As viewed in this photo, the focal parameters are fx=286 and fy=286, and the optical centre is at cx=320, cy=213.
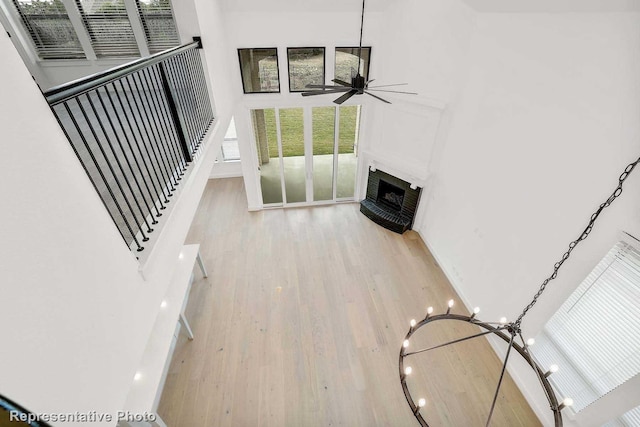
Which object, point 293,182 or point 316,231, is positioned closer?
point 316,231

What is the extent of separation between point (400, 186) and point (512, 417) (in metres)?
3.89

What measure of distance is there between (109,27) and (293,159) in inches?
191

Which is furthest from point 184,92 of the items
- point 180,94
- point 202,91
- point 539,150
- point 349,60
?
point 539,150

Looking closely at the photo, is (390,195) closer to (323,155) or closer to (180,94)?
(323,155)

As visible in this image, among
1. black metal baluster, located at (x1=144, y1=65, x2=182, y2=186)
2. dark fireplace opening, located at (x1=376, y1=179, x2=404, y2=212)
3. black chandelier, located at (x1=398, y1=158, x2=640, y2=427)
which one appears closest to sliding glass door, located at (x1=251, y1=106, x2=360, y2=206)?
dark fireplace opening, located at (x1=376, y1=179, x2=404, y2=212)

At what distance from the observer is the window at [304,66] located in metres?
5.04

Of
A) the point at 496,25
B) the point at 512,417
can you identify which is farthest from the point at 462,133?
the point at 512,417

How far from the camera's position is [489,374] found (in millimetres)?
3777

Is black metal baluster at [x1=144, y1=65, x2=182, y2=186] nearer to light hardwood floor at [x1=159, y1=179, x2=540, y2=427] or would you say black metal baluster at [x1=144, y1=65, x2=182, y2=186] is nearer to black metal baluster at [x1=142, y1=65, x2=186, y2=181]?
black metal baluster at [x1=142, y1=65, x2=186, y2=181]

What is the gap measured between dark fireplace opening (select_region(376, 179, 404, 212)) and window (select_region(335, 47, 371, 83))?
2218 millimetres

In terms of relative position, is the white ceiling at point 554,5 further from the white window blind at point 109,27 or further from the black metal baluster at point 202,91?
the white window blind at point 109,27

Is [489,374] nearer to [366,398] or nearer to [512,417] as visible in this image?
[512,417]

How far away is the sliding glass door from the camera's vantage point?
19.6ft

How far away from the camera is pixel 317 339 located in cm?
416
